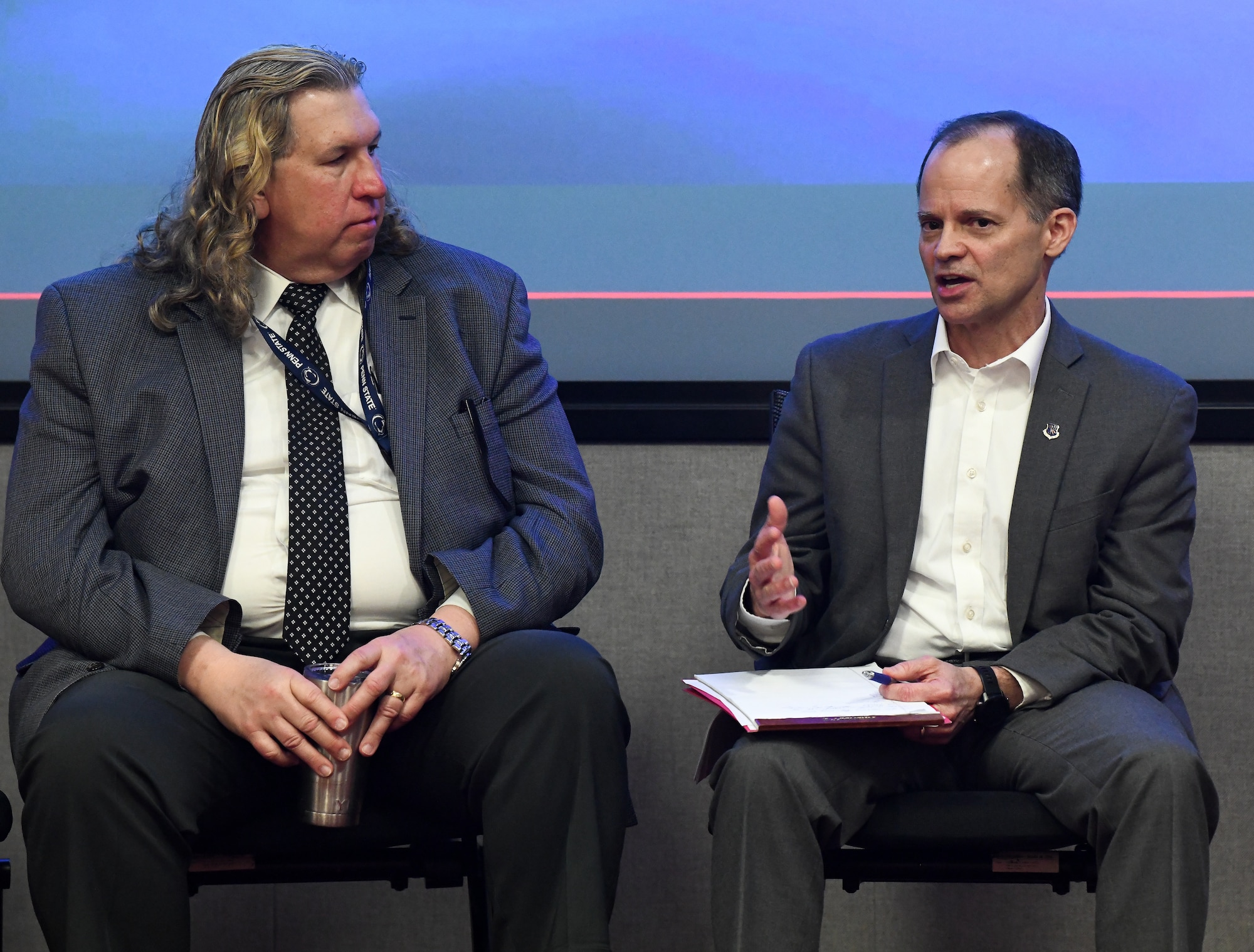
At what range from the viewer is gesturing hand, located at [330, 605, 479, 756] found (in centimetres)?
175

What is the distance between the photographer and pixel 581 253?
267cm

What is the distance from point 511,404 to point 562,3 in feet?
3.01

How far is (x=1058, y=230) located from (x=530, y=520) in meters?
0.90

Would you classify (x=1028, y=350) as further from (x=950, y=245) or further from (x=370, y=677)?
(x=370, y=677)

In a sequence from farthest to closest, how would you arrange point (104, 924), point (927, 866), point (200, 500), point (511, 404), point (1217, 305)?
point (1217, 305) → point (511, 404) → point (200, 500) → point (927, 866) → point (104, 924)

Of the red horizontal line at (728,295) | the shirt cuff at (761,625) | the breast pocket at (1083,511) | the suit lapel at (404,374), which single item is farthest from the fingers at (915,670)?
the red horizontal line at (728,295)

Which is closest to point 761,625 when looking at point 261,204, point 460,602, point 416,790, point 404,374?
point 460,602

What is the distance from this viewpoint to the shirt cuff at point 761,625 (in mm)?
1970

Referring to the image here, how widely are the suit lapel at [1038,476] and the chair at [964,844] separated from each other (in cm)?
31

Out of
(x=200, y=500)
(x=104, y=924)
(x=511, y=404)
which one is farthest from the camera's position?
(x=511, y=404)

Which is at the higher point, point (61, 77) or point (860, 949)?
point (61, 77)

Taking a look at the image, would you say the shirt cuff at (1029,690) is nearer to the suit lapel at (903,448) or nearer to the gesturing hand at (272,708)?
the suit lapel at (903,448)

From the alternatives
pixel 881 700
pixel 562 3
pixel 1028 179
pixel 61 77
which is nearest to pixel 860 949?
pixel 881 700

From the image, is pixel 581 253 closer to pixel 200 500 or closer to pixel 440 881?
pixel 200 500
